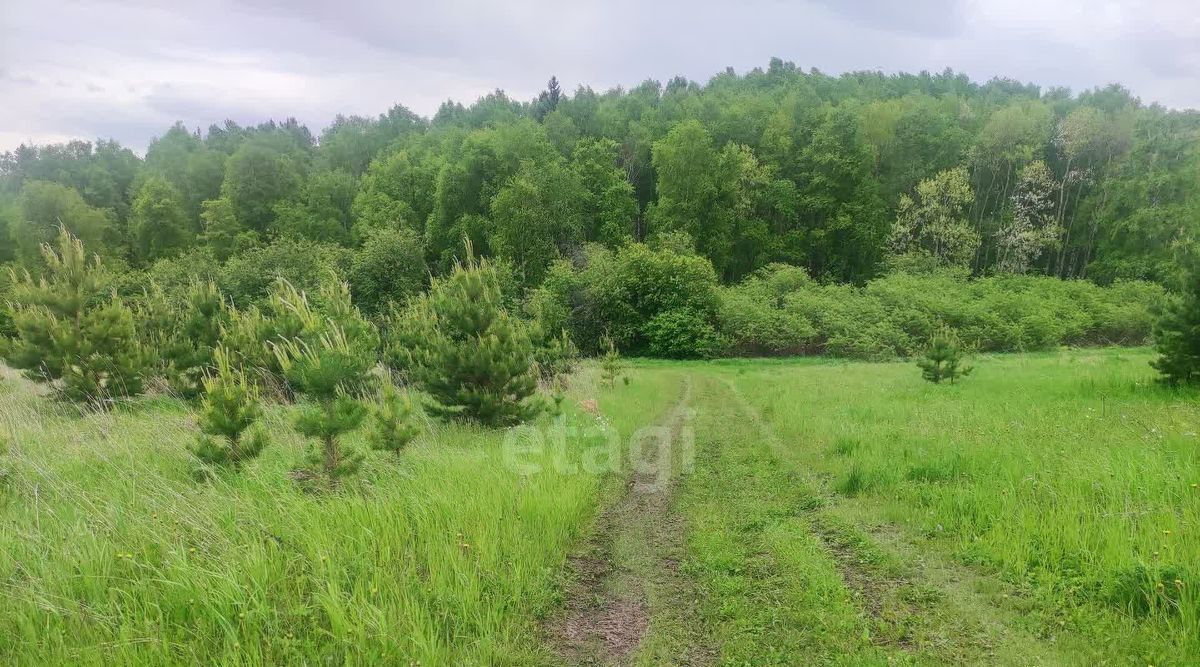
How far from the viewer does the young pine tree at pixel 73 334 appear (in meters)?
13.2

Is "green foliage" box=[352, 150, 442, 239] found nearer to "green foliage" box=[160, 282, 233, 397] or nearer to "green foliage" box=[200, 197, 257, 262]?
"green foliage" box=[200, 197, 257, 262]

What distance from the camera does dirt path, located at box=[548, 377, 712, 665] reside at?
438 centimetres

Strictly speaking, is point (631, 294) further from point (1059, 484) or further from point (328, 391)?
point (1059, 484)

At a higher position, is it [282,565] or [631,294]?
[631,294]

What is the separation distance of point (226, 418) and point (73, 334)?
1029 cm

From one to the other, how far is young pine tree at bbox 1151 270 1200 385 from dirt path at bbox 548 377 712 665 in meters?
12.3

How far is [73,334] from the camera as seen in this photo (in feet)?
44.0

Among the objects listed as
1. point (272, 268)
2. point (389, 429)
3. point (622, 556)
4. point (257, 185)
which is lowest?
point (622, 556)

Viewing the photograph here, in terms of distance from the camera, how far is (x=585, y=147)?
216 feet

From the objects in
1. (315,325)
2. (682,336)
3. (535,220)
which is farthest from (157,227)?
(315,325)

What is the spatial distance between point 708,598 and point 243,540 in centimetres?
450

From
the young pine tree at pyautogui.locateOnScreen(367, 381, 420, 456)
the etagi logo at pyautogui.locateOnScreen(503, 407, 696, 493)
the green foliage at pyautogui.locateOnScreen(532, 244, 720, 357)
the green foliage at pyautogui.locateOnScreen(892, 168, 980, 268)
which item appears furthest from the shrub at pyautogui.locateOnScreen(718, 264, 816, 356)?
the young pine tree at pyautogui.locateOnScreen(367, 381, 420, 456)

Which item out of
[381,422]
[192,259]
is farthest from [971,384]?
[192,259]

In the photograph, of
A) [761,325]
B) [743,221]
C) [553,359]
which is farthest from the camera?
[743,221]
